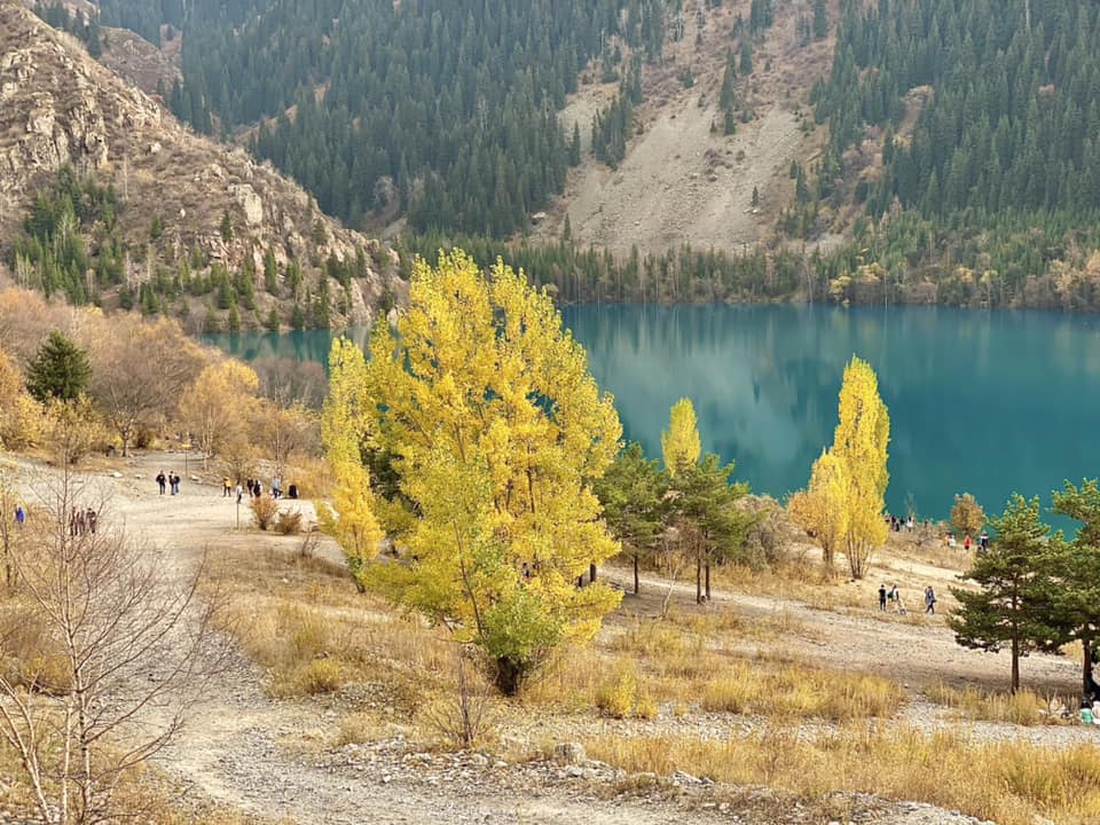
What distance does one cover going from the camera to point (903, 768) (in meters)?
12.7

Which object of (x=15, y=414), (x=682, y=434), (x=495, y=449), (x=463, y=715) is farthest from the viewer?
(x=682, y=434)

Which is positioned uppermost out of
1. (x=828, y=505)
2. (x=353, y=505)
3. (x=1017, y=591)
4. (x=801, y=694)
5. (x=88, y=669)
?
(x=88, y=669)

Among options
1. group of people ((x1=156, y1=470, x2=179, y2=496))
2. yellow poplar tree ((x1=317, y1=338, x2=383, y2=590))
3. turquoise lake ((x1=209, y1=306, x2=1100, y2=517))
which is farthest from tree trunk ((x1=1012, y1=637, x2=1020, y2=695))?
turquoise lake ((x1=209, y1=306, x2=1100, y2=517))

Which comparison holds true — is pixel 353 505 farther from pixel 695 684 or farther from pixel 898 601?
pixel 898 601

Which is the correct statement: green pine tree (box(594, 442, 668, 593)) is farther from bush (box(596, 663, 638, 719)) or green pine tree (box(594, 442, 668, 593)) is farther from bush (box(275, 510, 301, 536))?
bush (box(275, 510, 301, 536))

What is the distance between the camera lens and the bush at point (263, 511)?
37.5m

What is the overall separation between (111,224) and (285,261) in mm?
26387

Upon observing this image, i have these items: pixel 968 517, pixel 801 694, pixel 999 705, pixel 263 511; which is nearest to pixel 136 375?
pixel 263 511

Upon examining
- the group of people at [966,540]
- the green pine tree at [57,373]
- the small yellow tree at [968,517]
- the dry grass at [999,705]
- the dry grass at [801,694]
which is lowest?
the group of people at [966,540]

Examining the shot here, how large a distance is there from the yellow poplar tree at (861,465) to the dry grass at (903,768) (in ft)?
94.4

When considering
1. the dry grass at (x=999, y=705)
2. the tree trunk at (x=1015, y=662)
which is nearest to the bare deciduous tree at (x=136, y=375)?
the dry grass at (x=999, y=705)

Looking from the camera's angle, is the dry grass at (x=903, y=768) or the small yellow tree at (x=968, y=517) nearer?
the dry grass at (x=903, y=768)

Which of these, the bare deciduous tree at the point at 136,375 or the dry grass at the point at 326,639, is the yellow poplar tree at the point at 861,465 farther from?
the bare deciduous tree at the point at 136,375

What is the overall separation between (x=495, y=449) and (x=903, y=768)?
893 centimetres
